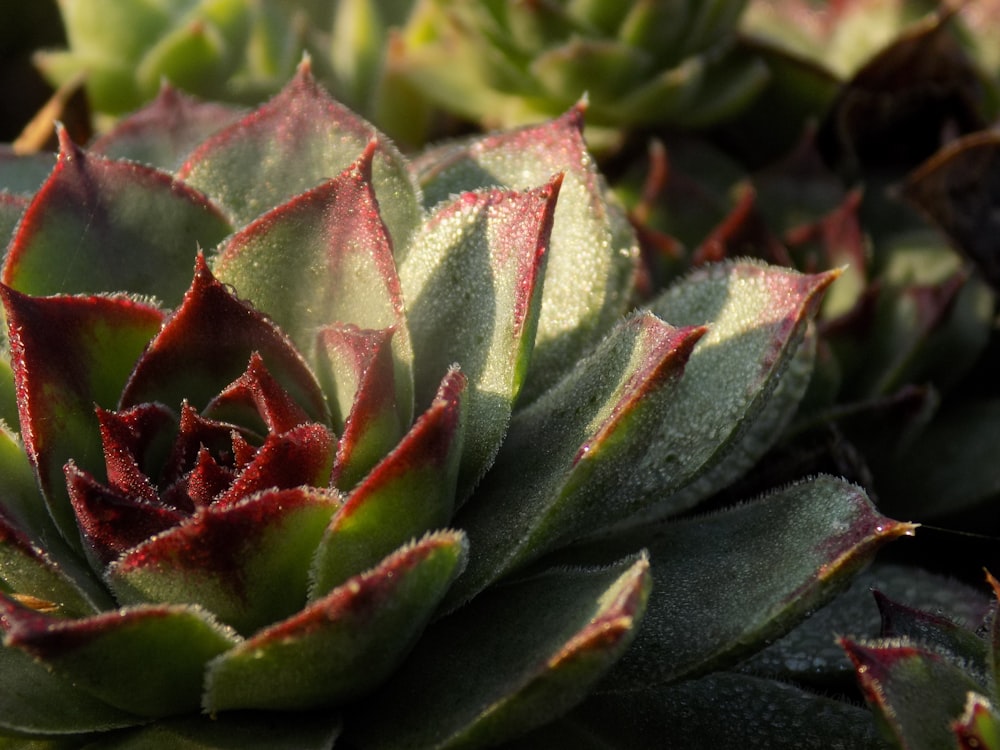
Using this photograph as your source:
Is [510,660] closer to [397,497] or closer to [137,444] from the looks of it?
[397,497]

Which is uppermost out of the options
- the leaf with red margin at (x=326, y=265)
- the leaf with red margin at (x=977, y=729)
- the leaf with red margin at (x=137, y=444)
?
the leaf with red margin at (x=326, y=265)

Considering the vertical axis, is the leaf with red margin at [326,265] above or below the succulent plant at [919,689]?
above

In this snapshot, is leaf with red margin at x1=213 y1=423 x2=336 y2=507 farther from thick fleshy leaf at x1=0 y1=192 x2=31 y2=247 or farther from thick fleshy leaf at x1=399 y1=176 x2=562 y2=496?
thick fleshy leaf at x1=0 y1=192 x2=31 y2=247

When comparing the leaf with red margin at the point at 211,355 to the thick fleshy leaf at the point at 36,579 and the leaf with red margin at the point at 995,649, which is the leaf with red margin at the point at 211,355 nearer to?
the thick fleshy leaf at the point at 36,579

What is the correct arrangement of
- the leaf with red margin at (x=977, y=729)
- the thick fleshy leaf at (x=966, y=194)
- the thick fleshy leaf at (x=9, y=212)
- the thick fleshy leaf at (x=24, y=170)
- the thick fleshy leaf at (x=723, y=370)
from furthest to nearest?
the thick fleshy leaf at (x=966, y=194), the thick fleshy leaf at (x=24, y=170), the thick fleshy leaf at (x=9, y=212), the thick fleshy leaf at (x=723, y=370), the leaf with red margin at (x=977, y=729)

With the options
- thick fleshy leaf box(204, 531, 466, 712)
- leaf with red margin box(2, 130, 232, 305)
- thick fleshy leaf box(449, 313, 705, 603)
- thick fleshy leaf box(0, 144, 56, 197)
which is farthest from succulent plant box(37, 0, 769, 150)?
thick fleshy leaf box(204, 531, 466, 712)

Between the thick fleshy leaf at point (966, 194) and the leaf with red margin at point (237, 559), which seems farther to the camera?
the thick fleshy leaf at point (966, 194)

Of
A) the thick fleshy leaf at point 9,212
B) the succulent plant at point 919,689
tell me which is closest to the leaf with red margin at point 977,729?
the succulent plant at point 919,689
